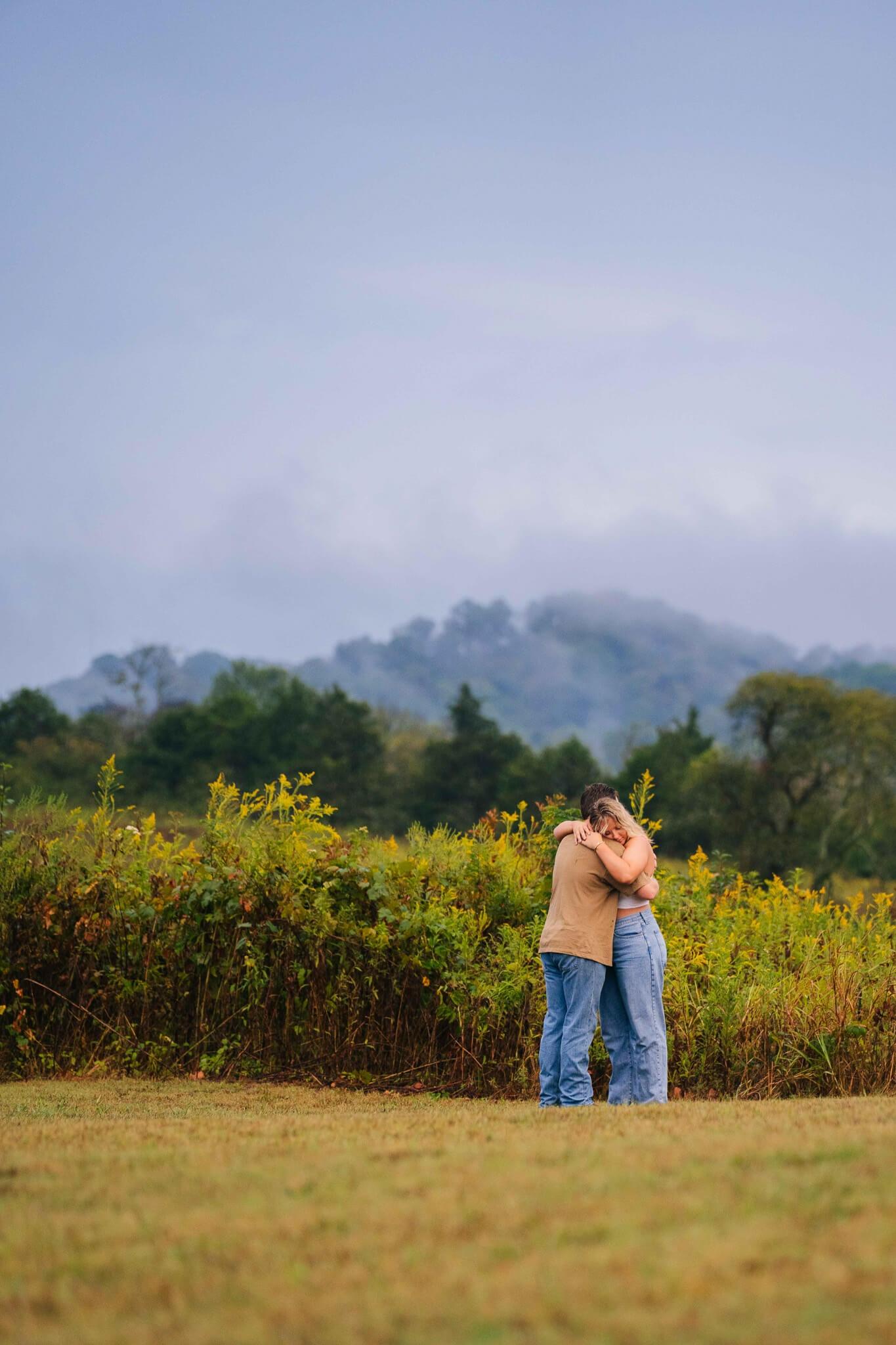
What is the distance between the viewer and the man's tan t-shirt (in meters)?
6.09

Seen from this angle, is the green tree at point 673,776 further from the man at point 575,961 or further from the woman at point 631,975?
the man at point 575,961

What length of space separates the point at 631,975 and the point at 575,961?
33 cm

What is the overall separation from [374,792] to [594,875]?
4580 centimetres

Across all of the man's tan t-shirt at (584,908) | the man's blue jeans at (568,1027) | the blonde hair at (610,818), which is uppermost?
the blonde hair at (610,818)

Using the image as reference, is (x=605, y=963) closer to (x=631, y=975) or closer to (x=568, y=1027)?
(x=631, y=975)

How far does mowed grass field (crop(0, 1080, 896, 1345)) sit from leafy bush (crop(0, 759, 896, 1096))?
2.87m

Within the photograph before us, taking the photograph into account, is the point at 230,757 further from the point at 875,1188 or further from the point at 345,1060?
the point at 875,1188

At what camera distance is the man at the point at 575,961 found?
607 cm

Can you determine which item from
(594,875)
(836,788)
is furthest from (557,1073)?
(836,788)

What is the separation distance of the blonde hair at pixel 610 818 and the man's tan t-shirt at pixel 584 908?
10 centimetres

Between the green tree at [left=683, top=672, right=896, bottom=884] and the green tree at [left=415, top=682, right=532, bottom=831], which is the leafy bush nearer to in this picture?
the green tree at [left=683, top=672, right=896, bottom=884]

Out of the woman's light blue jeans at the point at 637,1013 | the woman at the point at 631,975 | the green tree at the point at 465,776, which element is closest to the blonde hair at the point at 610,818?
the woman at the point at 631,975

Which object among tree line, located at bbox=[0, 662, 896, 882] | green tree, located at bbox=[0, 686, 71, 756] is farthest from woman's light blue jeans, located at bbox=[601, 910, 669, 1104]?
green tree, located at bbox=[0, 686, 71, 756]

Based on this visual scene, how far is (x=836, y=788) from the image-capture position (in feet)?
141
